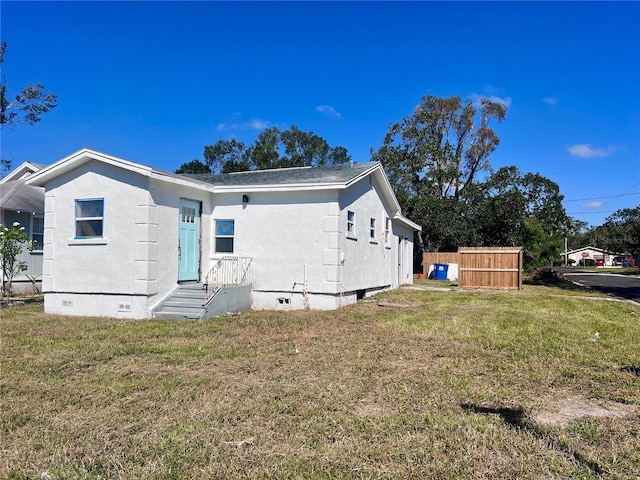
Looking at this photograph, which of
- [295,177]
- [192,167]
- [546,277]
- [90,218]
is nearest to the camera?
[90,218]

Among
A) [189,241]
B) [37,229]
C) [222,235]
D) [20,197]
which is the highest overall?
[20,197]

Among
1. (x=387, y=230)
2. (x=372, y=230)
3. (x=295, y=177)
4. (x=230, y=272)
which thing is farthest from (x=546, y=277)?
(x=230, y=272)

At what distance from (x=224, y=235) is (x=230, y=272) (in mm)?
1110

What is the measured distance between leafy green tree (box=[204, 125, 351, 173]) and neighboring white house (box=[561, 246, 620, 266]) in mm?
57466

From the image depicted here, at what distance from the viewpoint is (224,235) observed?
42.8ft

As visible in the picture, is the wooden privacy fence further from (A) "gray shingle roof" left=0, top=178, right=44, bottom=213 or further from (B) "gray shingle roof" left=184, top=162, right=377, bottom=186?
(A) "gray shingle roof" left=0, top=178, right=44, bottom=213

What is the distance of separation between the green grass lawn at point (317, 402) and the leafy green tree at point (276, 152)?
3869 cm

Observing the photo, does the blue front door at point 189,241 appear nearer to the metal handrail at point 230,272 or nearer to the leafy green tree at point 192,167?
the metal handrail at point 230,272

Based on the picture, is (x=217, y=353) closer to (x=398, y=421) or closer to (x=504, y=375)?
(x=398, y=421)

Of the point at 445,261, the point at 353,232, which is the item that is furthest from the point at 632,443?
the point at 445,261

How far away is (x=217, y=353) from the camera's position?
6922 mm

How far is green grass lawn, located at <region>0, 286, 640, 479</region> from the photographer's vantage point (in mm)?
3443

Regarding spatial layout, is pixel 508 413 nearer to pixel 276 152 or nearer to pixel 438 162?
pixel 438 162

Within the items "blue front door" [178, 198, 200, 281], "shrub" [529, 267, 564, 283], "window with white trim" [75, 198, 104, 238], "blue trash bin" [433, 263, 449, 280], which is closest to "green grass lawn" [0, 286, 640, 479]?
"window with white trim" [75, 198, 104, 238]
